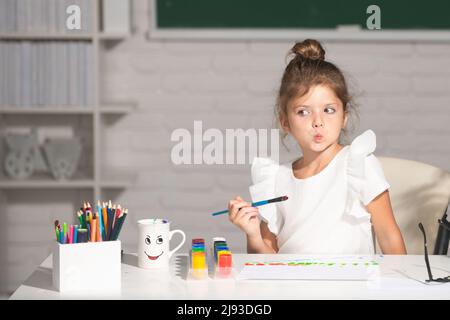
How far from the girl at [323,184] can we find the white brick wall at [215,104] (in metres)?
1.22

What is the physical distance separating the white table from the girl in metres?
0.27

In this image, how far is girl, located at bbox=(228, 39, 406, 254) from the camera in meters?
1.65

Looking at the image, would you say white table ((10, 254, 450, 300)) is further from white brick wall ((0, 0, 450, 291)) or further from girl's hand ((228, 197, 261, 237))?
white brick wall ((0, 0, 450, 291))

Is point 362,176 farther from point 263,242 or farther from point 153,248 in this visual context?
point 153,248

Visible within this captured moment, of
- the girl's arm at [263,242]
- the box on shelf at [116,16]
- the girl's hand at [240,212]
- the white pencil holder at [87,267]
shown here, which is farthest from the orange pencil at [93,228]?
the box on shelf at [116,16]

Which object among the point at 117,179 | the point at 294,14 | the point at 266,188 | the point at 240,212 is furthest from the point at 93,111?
the point at 240,212

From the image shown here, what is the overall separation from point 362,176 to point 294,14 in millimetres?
1412

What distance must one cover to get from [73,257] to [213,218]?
180 cm

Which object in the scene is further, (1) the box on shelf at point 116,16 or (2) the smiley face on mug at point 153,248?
(1) the box on shelf at point 116,16

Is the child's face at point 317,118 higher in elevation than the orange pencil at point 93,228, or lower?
higher

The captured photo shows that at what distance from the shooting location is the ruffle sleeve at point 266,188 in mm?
1758

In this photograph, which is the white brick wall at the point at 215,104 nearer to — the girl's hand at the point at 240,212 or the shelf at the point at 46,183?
the shelf at the point at 46,183
